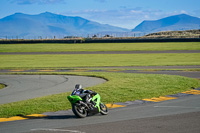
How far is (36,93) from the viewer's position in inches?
755

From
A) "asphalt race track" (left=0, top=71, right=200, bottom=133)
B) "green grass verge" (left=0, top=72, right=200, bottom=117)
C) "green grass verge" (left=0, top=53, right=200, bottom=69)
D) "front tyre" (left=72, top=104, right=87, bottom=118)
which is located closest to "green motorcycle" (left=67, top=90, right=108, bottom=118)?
"front tyre" (left=72, top=104, right=87, bottom=118)

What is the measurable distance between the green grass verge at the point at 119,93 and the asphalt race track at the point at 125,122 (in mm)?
1159

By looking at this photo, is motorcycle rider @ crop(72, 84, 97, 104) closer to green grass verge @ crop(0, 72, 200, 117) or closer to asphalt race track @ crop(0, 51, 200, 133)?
asphalt race track @ crop(0, 51, 200, 133)

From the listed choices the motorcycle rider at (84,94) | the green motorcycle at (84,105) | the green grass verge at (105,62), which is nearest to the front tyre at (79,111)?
the green motorcycle at (84,105)

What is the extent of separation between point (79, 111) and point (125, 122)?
177 centimetres

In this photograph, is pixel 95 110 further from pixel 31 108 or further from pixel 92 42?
pixel 92 42

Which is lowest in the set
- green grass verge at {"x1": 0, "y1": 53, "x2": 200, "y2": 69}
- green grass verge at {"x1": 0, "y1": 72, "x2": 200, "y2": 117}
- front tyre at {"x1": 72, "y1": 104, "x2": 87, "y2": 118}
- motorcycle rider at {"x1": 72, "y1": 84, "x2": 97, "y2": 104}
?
green grass verge at {"x1": 0, "y1": 53, "x2": 200, "y2": 69}

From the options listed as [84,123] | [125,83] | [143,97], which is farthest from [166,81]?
[84,123]

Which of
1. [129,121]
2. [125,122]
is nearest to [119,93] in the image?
[129,121]

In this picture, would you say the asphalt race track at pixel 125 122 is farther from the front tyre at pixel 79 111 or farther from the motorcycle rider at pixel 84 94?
the motorcycle rider at pixel 84 94

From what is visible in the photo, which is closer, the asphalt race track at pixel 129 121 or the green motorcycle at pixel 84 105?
the asphalt race track at pixel 129 121

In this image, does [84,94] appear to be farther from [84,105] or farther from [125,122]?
[125,122]

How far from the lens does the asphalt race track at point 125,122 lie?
10624 mm

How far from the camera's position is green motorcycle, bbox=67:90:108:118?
479 inches
